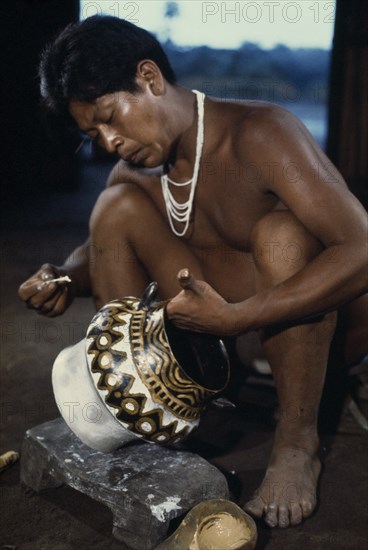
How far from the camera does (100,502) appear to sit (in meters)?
1.86

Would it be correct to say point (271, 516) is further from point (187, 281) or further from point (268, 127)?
point (268, 127)

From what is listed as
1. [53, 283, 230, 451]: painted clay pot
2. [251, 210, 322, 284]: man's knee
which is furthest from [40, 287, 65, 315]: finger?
[251, 210, 322, 284]: man's knee

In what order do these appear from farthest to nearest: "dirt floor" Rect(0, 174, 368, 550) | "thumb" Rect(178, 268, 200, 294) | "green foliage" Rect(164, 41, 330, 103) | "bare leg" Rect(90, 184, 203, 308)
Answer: "green foliage" Rect(164, 41, 330, 103) < "bare leg" Rect(90, 184, 203, 308) < "dirt floor" Rect(0, 174, 368, 550) < "thumb" Rect(178, 268, 200, 294)

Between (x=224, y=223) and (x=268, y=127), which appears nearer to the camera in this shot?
(x=268, y=127)

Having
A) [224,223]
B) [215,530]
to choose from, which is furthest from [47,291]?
[215,530]

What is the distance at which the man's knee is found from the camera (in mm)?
1907

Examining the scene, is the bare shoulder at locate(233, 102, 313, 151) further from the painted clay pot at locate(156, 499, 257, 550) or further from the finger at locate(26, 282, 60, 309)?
the painted clay pot at locate(156, 499, 257, 550)

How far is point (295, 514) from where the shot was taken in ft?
5.96

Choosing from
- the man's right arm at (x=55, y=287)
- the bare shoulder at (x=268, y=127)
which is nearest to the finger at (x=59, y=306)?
the man's right arm at (x=55, y=287)

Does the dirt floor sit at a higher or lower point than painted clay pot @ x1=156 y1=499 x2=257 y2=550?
lower

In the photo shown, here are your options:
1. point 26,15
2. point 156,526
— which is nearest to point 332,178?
point 156,526

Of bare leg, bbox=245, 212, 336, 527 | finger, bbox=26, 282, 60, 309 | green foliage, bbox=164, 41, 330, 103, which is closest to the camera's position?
bare leg, bbox=245, 212, 336, 527

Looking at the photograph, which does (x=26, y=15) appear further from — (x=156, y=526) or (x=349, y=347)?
(x=156, y=526)

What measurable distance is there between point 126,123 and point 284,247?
1.86ft
